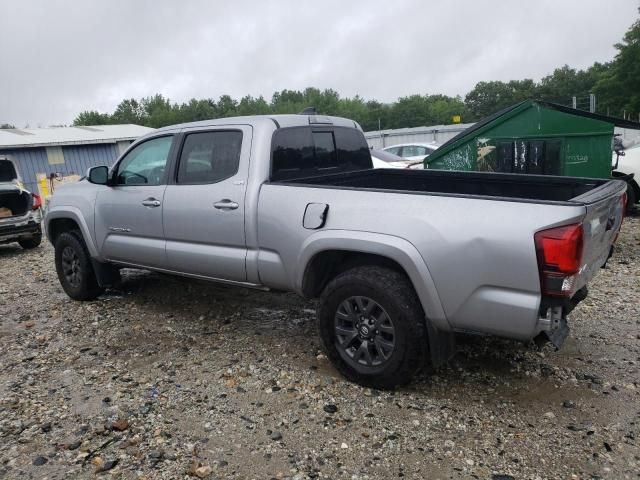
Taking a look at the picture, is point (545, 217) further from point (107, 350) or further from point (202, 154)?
point (107, 350)

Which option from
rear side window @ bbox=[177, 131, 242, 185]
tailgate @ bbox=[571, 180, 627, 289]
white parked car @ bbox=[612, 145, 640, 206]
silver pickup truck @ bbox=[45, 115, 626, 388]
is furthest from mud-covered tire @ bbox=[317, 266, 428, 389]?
white parked car @ bbox=[612, 145, 640, 206]

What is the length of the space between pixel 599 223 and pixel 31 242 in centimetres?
986

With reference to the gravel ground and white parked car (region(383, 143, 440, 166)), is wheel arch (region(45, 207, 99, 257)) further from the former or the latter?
white parked car (region(383, 143, 440, 166))

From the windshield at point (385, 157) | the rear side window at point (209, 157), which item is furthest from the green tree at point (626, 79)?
the rear side window at point (209, 157)

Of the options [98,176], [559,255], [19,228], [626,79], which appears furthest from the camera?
[626,79]

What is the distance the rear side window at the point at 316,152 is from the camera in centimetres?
413

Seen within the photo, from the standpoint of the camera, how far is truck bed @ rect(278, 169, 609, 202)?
3.80m

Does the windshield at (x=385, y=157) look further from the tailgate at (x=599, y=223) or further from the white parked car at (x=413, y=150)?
the tailgate at (x=599, y=223)

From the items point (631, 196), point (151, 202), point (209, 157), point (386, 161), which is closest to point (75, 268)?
point (151, 202)

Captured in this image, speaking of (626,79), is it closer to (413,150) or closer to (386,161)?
(413,150)

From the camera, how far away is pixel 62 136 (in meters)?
25.2

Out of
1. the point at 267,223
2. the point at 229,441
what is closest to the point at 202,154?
the point at 267,223

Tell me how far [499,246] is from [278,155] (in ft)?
6.37

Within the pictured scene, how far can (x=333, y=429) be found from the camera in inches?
124
